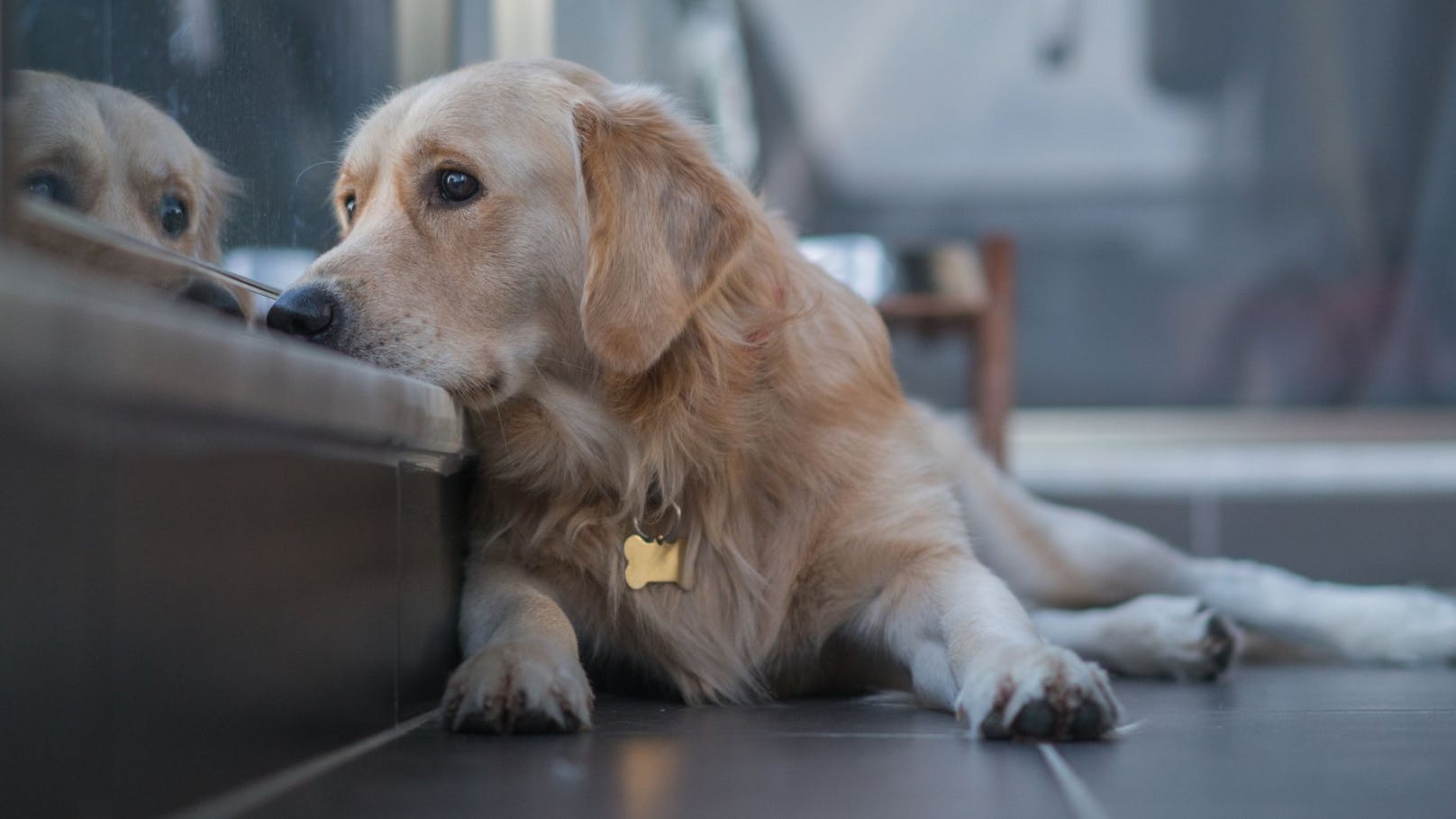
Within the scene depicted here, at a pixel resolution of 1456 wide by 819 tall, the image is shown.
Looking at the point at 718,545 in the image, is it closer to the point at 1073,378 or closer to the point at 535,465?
the point at 535,465

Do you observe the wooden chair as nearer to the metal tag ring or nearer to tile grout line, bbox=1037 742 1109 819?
the metal tag ring

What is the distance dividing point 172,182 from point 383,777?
645 millimetres

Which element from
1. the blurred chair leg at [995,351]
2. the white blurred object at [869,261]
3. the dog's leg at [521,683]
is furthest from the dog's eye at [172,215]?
the blurred chair leg at [995,351]

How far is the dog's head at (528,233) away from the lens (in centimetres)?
150

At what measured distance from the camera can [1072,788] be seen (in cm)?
94

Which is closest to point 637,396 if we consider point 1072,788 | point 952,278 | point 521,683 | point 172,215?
point 521,683

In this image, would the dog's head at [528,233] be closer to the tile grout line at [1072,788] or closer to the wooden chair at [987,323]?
the tile grout line at [1072,788]

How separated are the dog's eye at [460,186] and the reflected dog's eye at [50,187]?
56 centimetres

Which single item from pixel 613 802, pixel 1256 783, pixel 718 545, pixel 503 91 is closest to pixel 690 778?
pixel 613 802

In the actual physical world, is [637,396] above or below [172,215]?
below

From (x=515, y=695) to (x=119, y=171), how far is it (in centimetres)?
60

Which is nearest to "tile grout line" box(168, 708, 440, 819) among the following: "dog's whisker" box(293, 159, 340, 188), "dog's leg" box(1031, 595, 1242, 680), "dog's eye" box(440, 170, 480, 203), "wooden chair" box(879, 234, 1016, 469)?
"dog's eye" box(440, 170, 480, 203)

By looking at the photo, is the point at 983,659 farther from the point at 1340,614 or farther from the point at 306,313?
the point at 1340,614

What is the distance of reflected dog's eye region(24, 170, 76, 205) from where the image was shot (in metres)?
0.99
